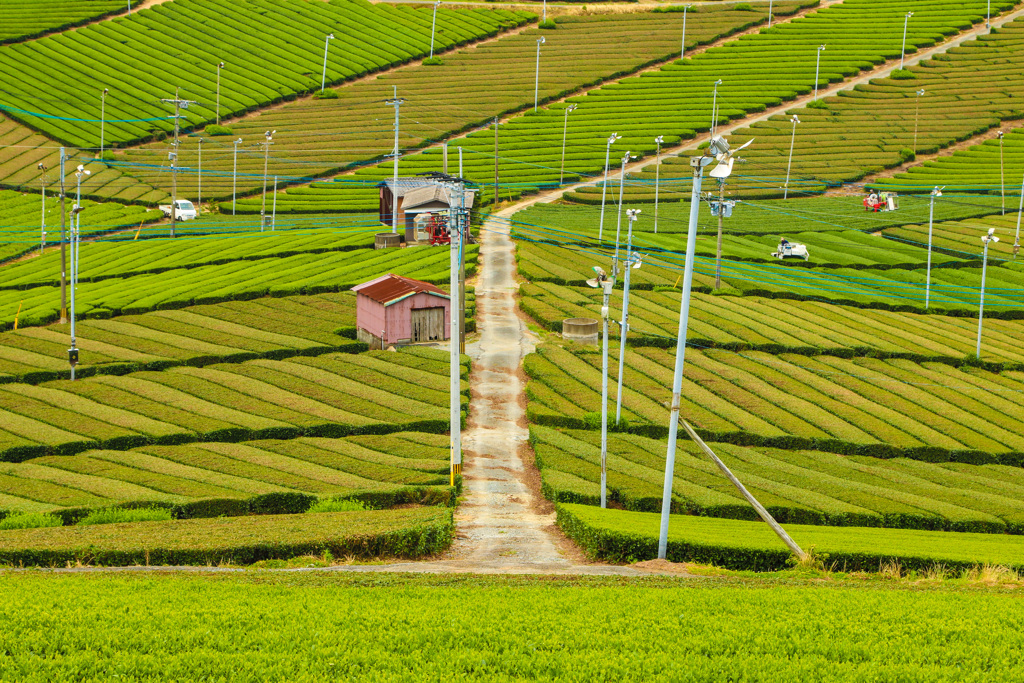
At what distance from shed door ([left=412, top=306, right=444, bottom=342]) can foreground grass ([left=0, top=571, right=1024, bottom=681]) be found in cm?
3900

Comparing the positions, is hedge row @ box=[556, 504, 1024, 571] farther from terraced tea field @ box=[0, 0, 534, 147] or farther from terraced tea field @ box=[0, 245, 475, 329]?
terraced tea field @ box=[0, 0, 534, 147]

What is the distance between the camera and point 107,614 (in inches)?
947

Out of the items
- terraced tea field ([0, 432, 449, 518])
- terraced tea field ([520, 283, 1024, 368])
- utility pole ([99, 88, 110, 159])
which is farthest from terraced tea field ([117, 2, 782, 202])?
terraced tea field ([0, 432, 449, 518])

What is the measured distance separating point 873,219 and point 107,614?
9501 cm

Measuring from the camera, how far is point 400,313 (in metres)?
65.3

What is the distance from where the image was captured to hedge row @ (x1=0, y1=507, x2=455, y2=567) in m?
31.8

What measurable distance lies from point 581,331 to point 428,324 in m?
9.66

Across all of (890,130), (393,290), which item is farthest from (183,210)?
(890,130)

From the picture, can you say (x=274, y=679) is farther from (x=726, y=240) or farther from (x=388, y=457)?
(x=726, y=240)

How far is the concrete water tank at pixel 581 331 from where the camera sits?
67.8 meters

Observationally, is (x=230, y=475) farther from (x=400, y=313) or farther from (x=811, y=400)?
(x=811, y=400)

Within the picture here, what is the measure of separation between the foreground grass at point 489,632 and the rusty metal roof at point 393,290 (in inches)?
1488

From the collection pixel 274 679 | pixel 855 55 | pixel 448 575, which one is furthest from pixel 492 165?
pixel 274 679

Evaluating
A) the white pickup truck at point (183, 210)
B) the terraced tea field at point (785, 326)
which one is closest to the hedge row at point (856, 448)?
the terraced tea field at point (785, 326)
